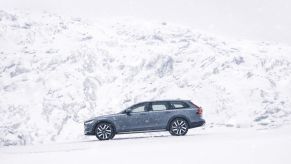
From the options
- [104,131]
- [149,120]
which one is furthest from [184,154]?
[104,131]

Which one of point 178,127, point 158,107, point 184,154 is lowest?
point 184,154

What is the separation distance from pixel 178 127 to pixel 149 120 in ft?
3.95

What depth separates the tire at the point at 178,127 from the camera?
1661 cm

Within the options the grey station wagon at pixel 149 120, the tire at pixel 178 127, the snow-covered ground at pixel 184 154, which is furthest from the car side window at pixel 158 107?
the snow-covered ground at pixel 184 154

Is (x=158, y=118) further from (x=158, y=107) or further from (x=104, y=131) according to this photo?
(x=104, y=131)

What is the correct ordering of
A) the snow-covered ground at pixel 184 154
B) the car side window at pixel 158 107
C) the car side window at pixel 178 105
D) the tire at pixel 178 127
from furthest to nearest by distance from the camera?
the car side window at pixel 178 105 < the car side window at pixel 158 107 < the tire at pixel 178 127 < the snow-covered ground at pixel 184 154

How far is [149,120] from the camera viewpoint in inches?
649

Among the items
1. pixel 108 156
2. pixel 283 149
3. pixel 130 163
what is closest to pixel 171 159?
pixel 130 163

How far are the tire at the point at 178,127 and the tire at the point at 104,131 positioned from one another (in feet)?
7.70

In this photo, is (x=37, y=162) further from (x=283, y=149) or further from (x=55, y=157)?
(x=283, y=149)

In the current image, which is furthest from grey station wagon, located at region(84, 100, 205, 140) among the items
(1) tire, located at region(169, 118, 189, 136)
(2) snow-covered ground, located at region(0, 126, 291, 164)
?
(2) snow-covered ground, located at region(0, 126, 291, 164)

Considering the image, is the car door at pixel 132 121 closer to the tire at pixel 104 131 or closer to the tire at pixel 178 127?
the tire at pixel 104 131

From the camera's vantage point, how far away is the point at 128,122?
16469mm

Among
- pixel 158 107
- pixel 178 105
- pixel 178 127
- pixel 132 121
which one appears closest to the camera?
pixel 132 121
